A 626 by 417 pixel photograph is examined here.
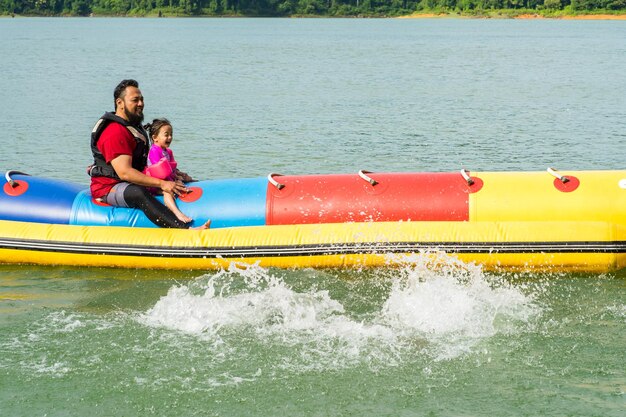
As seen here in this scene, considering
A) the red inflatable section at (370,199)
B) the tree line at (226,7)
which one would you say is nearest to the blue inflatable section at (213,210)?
the red inflatable section at (370,199)

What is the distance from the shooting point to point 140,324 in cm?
538

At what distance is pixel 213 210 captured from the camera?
6.56 metres

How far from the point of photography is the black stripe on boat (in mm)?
6023

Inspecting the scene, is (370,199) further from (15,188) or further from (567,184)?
(15,188)

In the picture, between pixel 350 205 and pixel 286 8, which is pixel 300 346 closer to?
pixel 350 205

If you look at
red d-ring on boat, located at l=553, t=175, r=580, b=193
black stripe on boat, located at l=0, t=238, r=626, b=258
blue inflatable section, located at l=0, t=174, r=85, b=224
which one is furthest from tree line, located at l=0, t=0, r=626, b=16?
black stripe on boat, located at l=0, t=238, r=626, b=258

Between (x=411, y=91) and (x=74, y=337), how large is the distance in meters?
16.0

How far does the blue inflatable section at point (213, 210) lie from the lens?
651cm

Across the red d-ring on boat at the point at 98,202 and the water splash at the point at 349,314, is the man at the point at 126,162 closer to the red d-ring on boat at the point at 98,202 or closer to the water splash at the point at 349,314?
the red d-ring on boat at the point at 98,202

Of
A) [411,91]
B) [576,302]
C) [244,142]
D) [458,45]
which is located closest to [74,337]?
[576,302]

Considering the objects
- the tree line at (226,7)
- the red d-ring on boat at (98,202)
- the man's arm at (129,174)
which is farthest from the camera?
the tree line at (226,7)

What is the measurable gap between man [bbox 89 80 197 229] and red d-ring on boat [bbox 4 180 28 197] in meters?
0.60

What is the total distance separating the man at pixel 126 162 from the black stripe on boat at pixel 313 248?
0.28m

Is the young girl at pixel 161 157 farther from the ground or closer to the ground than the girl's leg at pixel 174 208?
farther from the ground
